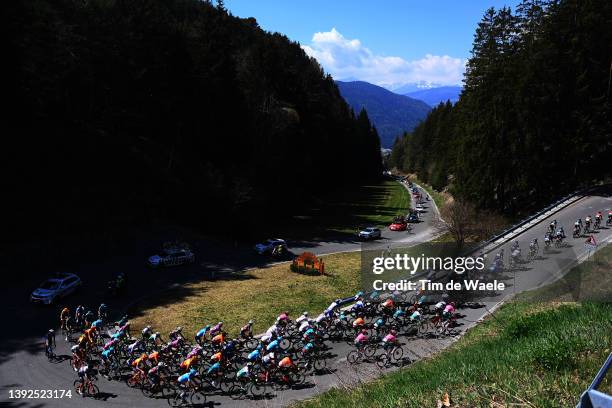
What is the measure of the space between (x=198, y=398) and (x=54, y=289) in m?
15.9


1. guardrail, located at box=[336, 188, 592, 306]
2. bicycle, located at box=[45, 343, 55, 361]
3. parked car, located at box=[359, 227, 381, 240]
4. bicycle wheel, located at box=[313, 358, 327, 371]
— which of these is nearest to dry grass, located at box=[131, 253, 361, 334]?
guardrail, located at box=[336, 188, 592, 306]

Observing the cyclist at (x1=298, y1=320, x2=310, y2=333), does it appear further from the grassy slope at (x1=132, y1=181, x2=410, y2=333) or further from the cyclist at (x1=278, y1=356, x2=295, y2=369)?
the grassy slope at (x1=132, y1=181, x2=410, y2=333)

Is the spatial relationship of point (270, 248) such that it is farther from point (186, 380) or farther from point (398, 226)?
point (186, 380)

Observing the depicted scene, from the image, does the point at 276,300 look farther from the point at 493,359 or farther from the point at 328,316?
the point at 493,359

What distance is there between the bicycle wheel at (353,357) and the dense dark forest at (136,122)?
27.7 m

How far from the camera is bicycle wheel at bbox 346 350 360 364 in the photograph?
1988 centimetres

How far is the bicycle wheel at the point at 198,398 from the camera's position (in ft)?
54.9

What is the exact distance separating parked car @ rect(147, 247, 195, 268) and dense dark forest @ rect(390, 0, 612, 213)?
28602mm

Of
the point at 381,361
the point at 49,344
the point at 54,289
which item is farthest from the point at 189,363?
the point at 54,289

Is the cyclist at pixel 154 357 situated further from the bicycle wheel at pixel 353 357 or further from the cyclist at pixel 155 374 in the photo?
the bicycle wheel at pixel 353 357

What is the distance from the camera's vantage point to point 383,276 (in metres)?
27.8

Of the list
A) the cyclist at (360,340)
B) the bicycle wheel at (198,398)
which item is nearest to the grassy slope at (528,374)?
the bicycle wheel at (198,398)

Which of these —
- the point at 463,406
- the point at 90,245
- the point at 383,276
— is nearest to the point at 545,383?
the point at 463,406

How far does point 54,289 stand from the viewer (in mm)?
27719
